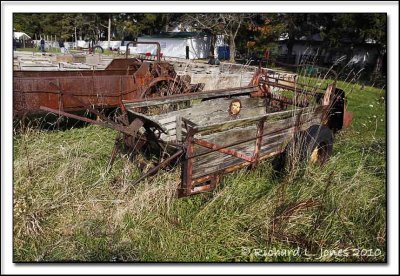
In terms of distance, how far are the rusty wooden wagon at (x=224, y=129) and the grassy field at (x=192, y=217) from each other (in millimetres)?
268

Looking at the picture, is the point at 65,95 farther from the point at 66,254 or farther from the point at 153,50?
the point at 153,50

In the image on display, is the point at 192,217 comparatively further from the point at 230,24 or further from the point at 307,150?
the point at 230,24

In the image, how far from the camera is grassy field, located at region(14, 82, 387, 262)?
3.04 metres

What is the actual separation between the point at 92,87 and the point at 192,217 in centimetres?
364

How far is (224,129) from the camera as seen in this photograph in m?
3.53

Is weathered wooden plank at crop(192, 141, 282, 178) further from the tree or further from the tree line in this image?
the tree

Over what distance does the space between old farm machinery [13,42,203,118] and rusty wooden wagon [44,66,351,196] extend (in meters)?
1.35

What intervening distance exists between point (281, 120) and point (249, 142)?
0.60 meters

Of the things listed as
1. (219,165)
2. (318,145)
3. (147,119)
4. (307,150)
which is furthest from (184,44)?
(219,165)

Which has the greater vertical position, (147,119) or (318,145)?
(147,119)

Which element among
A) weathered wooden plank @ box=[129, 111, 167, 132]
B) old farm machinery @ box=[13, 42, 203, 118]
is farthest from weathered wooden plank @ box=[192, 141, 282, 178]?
old farm machinery @ box=[13, 42, 203, 118]

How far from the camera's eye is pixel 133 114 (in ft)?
12.6

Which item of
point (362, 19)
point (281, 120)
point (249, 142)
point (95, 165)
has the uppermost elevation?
point (362, 19)

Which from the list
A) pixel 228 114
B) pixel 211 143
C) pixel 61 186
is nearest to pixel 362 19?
pixel 228 114
